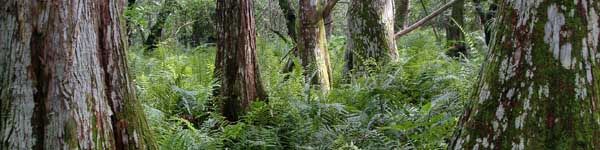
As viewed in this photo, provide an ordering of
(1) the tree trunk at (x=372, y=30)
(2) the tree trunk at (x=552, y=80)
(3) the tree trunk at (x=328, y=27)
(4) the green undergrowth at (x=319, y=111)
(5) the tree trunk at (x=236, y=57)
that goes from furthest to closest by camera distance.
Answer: (3) the tree trunk at (x=328, y=27)
(1) the tree trunk at (x=372, y=30)
(5) the tree trunk at (x=236, y=57)
(4) the green undergrowth at (x=319, y=111)
(2) the tree trunk at (x=552, y=80)

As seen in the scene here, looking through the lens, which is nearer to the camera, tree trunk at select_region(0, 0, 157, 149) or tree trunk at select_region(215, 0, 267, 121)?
tree trunk at select_region(0, 0, 157, 149)

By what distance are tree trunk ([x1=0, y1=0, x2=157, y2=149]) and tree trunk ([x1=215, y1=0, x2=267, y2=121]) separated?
118 inches

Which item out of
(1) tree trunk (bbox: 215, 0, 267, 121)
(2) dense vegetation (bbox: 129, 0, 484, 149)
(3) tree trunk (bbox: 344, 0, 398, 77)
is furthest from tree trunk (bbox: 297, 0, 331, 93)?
(1) tree trunk (bbox: 215, 0, 267, 121)

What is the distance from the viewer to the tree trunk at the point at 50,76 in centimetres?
296

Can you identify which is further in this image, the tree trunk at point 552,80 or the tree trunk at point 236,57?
the tree trunk at point 236,57

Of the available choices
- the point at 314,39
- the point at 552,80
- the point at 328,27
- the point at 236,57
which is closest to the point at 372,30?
the point at 314,39

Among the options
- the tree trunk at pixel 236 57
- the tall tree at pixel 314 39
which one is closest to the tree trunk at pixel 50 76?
the tree trunk at pixel 236 57

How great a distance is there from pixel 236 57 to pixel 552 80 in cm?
381

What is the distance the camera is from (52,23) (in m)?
2.96

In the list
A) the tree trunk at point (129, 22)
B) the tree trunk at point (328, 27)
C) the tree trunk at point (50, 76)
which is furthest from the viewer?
the tree trunk at point (328, 27)

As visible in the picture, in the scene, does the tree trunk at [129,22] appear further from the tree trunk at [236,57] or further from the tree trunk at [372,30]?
the tree trunk at [372,30]

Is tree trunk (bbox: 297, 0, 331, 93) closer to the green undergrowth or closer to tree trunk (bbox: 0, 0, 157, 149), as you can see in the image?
the green undergrowth

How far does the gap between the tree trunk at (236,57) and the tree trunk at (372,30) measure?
2.63m

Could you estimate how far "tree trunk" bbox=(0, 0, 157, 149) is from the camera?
9.73 feet
